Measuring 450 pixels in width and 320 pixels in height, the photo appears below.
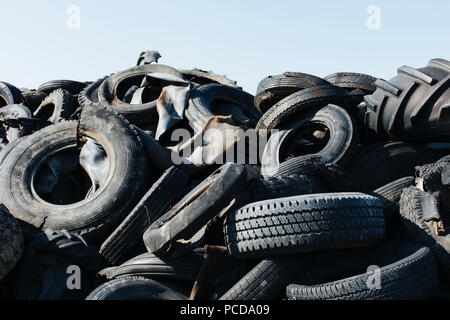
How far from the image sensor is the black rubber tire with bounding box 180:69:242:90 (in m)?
6.70

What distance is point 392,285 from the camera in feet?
9.68

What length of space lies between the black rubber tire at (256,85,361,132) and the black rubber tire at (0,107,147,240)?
4.44 ft

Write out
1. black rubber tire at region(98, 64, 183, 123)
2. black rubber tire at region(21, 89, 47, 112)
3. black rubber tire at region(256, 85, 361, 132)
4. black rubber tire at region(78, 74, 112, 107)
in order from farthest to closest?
black rubber tire at region(21, 89, 47, 112) → black rubber tire at region(78, 74, 112, 107) → black rubber tire at region(98, 64, 183, 123) → black rubber tire at region(256, 85, 361, 132)

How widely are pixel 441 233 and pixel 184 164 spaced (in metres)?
2.20

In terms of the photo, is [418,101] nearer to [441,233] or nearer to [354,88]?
[354,88]

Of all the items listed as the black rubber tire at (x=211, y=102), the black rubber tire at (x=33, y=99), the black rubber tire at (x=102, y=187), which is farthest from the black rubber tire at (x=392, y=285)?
the black rubber tire at (x=33, y=99)

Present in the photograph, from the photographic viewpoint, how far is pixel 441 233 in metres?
3.35

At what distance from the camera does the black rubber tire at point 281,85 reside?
4.92 m

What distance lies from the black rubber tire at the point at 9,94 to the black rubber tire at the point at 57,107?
412 mm

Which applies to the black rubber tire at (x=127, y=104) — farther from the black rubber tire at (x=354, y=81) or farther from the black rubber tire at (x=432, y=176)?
the black rubber tire at (x=432, y=176)

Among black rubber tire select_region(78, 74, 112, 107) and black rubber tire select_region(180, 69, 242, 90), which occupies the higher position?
black rubber tire select_region(180, 69, 242, 90)

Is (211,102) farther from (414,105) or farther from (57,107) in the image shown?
(414,105)

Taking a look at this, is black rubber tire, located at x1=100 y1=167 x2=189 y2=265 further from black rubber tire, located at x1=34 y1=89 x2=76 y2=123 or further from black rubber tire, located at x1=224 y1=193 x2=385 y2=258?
black rubber tire, located at x1=34 y1=89 x2=76 y2=123


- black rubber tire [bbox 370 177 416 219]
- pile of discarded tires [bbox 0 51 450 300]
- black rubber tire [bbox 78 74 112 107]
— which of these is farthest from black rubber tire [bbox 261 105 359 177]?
black rubber tire [bbox 78 74 112 107]
